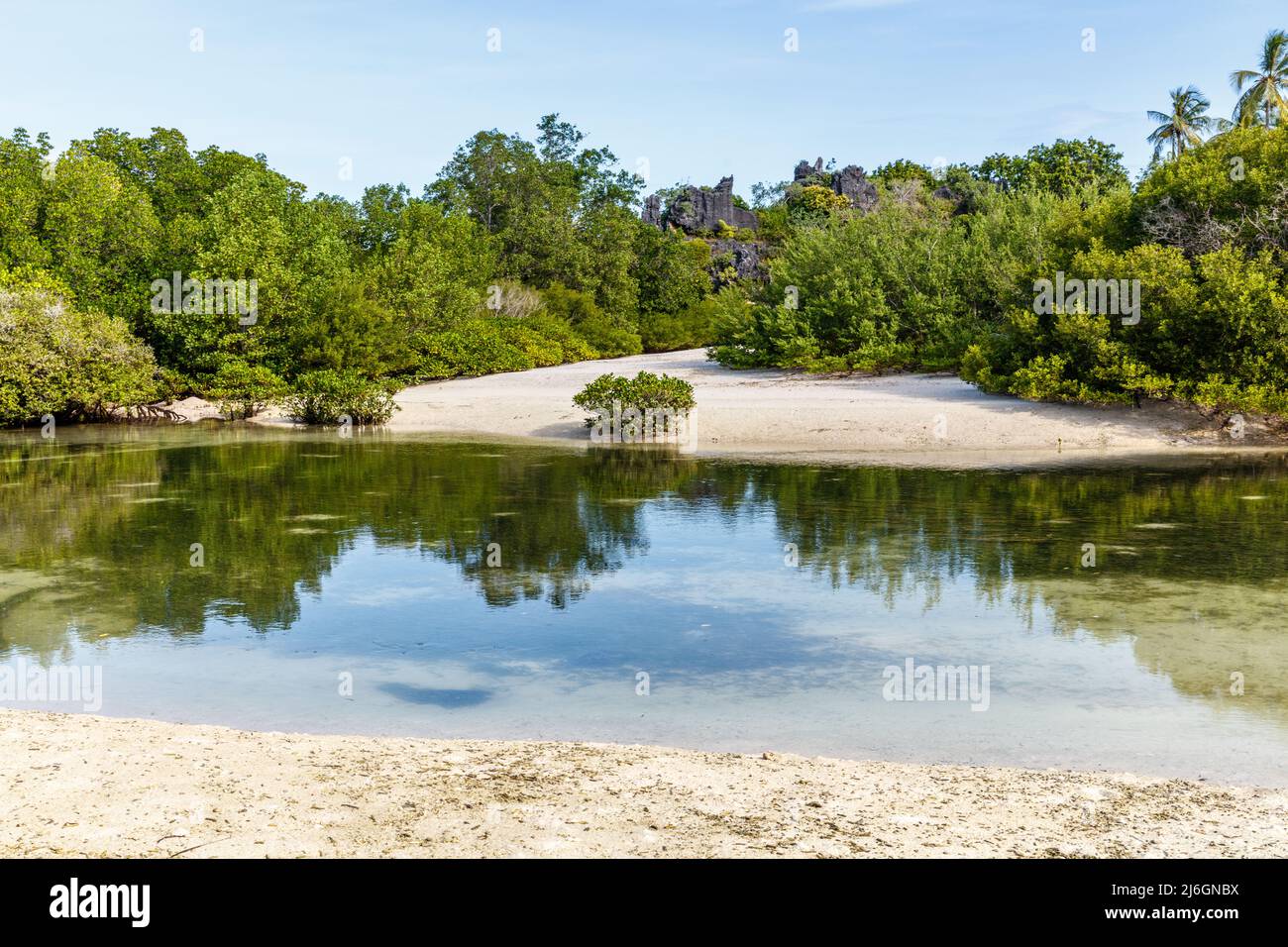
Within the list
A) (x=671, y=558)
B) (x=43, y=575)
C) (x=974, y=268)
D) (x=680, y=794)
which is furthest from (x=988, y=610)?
(x=974, y=268)

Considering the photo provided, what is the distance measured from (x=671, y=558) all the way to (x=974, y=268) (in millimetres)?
26667

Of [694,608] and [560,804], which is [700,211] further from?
[560,804]

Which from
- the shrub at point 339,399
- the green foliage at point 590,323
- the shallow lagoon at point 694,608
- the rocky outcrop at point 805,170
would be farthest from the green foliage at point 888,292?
the rocky outcrop at point 805,170

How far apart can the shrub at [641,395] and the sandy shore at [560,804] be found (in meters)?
20.7

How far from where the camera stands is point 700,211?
9262 centimetres

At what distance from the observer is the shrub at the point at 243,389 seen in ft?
113

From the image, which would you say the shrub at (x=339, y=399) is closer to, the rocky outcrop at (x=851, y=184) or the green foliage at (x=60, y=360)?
the green foliage at (x=60, y=360)

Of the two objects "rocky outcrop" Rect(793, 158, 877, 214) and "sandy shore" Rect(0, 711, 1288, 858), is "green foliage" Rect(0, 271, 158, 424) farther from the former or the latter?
"rocky outcrop" Rect(793, 158, 877, 214)

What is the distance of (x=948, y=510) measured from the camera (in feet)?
53.6

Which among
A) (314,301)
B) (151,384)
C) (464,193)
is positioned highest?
(464,193)

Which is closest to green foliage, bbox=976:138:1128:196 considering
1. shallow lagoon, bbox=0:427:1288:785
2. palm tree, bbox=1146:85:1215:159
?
palm tree, bbox=1146:85:1215:159

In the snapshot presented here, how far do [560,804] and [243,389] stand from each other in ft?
103

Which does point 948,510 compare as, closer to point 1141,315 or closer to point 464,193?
point 1141,315

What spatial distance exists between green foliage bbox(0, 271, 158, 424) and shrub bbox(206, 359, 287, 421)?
2009 mm
